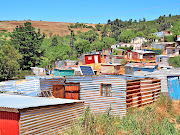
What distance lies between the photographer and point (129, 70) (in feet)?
93.5

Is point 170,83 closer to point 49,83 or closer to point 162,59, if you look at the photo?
point 49,83

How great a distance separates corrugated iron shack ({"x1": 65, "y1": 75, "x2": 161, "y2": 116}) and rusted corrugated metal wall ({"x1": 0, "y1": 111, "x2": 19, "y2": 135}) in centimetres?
547

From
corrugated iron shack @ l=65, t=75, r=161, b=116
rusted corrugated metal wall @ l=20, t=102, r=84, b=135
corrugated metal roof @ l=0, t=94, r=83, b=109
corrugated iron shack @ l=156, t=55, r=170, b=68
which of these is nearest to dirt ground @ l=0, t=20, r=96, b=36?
corrugated iron shack @ l=156, t=55, r=170, b=68

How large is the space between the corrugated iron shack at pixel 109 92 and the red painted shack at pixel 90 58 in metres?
25.4

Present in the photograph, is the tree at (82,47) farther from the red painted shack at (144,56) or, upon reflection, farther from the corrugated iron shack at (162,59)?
the corrugated iron shack at (162,59)

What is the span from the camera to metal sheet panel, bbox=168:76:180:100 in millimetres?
17531

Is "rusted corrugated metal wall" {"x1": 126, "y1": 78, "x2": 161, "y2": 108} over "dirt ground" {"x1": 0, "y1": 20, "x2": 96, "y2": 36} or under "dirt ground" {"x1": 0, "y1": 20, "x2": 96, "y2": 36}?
under

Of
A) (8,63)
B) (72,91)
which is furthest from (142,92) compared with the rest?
(8,63)

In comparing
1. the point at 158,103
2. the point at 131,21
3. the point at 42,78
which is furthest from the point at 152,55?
the point at 131,21

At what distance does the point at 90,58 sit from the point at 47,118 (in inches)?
1225

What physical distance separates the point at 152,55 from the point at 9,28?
293ft

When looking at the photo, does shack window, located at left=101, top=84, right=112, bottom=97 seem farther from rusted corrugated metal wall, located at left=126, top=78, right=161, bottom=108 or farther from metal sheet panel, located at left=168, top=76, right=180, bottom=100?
metal sheet panel, located at left=168, top=76, right=180, bottom=100

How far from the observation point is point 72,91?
14.7 m

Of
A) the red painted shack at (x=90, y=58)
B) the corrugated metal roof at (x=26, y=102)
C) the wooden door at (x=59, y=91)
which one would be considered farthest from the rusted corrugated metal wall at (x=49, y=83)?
the red painted shack at (x=90, y=58)
